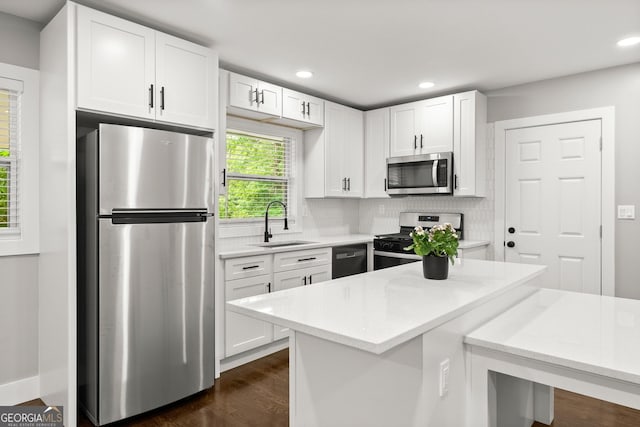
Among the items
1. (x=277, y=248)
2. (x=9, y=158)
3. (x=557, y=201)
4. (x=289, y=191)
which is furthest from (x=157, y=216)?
(x=557, y=201)

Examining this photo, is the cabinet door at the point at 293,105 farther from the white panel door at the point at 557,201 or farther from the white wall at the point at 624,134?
the white wall at the point at 624,134

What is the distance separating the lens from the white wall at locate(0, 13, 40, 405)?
2.61 metres

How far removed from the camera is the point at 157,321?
99.8 inches

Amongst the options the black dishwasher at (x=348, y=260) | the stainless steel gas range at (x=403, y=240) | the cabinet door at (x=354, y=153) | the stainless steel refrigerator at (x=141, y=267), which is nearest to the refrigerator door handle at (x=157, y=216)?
the stainless steel refrigerator at (x=141, y=267)

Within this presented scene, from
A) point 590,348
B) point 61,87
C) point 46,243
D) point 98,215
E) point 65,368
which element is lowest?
point 65,368

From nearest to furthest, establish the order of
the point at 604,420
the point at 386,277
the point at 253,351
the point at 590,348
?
the point at 590,348
the point at 386,277
the point at 604,420
the point at 253,351

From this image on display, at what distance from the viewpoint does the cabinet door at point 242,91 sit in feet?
11.1

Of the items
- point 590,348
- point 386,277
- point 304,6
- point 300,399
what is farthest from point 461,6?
point 300,399

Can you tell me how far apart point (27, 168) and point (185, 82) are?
46.2 inches

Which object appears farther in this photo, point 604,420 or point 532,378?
point 604,420

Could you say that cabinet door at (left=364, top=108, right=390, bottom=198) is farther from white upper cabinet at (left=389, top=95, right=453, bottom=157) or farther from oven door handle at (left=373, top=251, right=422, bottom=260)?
oven door handle at (left=373, top=251, right=422, bottom=260)

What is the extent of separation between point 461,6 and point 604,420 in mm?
2641

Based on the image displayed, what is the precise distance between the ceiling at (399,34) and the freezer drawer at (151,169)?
0.80 meters

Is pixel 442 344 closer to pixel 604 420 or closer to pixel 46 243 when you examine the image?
pixel 604 420
